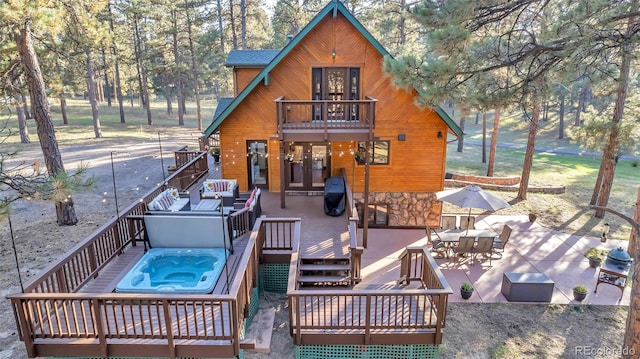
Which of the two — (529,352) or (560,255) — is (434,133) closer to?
(560,255)

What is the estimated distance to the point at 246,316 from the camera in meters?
7.00

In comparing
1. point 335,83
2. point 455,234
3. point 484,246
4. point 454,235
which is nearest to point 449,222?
point 455,234

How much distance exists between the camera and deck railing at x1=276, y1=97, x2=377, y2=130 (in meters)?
10.5

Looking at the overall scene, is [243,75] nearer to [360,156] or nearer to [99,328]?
[360,156]

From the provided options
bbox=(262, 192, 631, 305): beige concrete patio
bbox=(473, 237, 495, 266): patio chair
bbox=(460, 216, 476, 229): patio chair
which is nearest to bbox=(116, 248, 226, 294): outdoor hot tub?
bbox=(262, 192, 631, 305): beige concrete patio

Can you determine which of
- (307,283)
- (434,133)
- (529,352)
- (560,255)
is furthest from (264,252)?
(560,255)

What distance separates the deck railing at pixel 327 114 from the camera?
34.4ft

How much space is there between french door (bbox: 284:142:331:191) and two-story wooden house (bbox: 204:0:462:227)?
0.04 m

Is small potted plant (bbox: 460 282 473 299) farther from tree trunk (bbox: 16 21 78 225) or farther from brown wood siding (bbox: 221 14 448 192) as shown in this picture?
tree trunk (bbox: 16 21 78 225)

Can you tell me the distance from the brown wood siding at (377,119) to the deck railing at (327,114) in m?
0.63

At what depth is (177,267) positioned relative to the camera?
870 centimetres

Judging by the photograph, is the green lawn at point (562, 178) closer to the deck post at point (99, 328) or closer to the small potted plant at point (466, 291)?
the small potted plant at point (466, 291)

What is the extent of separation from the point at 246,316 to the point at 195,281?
1921mm

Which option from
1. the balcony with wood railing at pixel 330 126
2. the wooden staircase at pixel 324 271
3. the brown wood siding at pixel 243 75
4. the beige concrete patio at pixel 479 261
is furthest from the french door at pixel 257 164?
the wooden staircase at pixel 324 271
